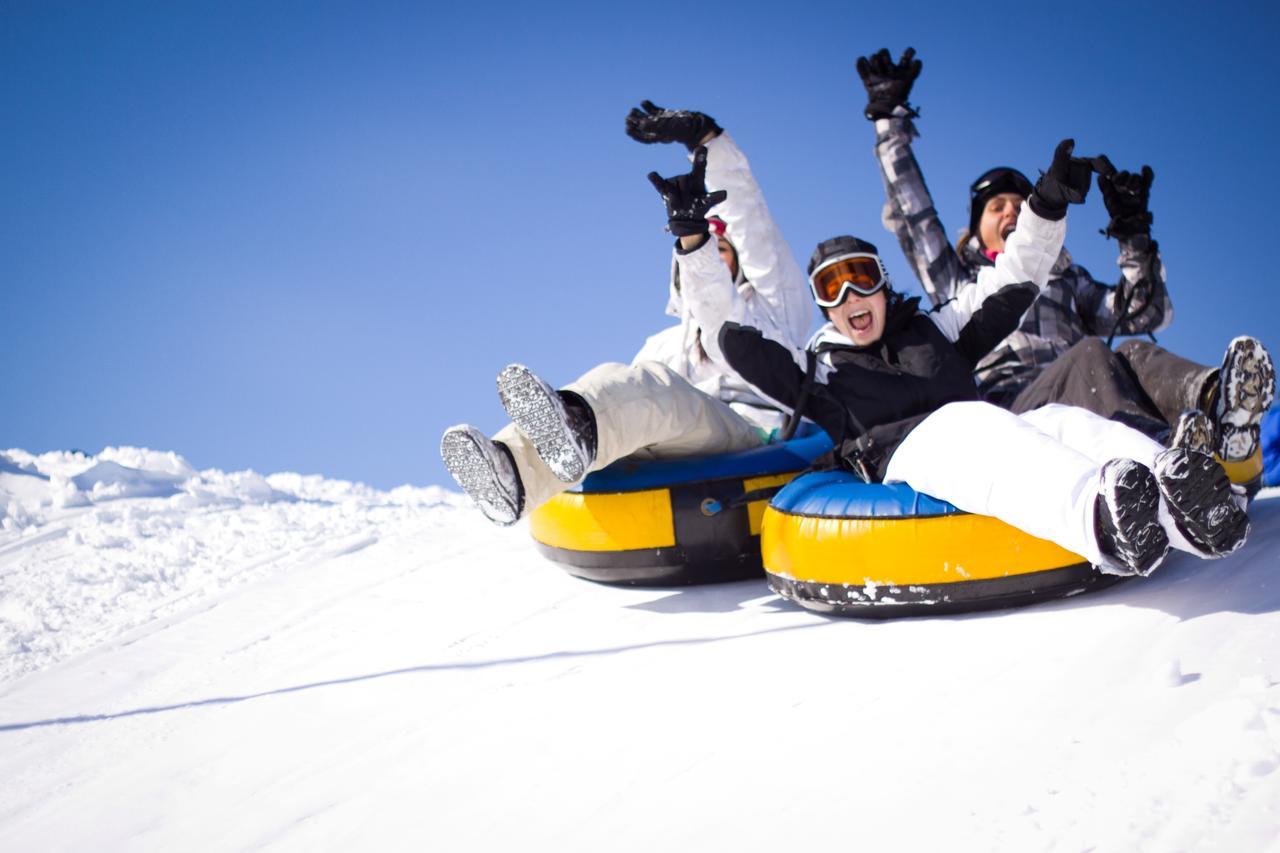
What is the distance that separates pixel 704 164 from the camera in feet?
10.3

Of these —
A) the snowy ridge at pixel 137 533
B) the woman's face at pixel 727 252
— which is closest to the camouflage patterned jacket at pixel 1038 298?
the woman's face at pixel 727 252

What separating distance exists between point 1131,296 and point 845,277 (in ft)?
5.15

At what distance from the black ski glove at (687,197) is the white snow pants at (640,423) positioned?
0.54 m

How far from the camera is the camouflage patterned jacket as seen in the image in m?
3.91

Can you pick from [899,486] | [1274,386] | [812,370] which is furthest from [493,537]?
[1274,386]

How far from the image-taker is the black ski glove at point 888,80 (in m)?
4.51

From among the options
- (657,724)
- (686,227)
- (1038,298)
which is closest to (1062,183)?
(1038,298)

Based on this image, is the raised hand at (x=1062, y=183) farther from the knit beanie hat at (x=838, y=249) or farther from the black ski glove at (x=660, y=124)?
the black ski glove at (x=660, y=124)

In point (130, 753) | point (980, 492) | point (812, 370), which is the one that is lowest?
point (130, 753)

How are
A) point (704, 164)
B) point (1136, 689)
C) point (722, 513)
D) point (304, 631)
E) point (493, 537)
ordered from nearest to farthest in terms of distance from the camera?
point (1136, 689) → point (704, 164) → point (722, 513) → point (304, 631) → point (493, 537)

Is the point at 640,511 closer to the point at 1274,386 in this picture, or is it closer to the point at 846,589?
the point at 846,589

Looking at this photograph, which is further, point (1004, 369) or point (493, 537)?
point (493, 537)

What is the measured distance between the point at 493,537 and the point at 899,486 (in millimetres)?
3075

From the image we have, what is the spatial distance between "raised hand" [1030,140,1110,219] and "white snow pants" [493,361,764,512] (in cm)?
134
